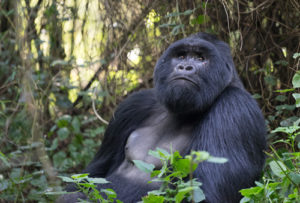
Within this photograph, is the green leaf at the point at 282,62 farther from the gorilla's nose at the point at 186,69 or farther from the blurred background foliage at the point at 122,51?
the gorilla's nose at the point at 186,69

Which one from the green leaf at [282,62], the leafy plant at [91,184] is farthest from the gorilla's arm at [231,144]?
the green leaf at [282,62]

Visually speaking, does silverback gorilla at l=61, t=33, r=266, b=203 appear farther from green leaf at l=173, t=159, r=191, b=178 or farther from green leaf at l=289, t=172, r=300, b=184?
green leaf at l=173, t=159, r=191, b=178

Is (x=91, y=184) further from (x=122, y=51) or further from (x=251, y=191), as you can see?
(x=122, y=51)

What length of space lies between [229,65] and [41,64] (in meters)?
2.67

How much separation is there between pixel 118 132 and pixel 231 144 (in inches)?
45.3

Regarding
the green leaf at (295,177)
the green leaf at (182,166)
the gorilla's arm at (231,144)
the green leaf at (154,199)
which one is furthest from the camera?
the gorilla's arm at (231,144)

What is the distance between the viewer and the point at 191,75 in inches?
131

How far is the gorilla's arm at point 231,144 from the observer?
298 cm

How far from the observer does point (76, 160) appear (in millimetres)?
4844

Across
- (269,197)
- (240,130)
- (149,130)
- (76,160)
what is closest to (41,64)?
(76,160)

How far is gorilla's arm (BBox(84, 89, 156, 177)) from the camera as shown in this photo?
12.6ft

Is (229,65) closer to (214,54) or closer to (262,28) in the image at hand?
(214,54)

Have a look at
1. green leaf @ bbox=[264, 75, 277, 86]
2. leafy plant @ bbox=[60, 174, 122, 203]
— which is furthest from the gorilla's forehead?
leafy plant @ bbox=[60, 174, 122, 203]

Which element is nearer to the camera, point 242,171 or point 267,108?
point 242,171
